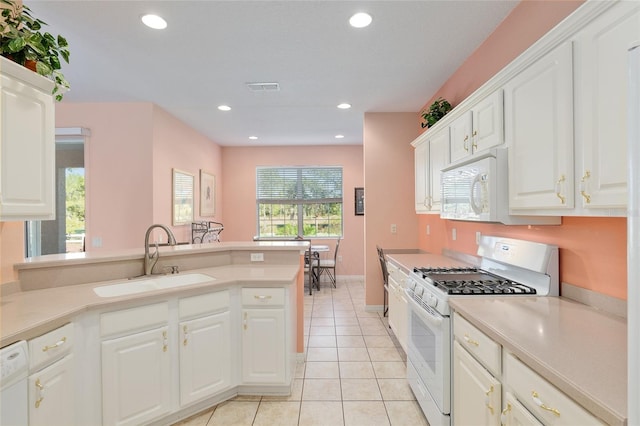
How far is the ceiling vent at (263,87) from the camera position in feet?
10.7

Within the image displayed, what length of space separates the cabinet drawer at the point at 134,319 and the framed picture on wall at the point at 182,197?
8.69 feet

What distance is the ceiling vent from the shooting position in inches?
129

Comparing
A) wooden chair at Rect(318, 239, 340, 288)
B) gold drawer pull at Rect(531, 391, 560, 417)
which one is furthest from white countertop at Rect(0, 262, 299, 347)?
wooden chair at Rect(318, 239, 340, 288)

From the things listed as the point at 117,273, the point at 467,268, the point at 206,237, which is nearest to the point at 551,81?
the point at 467,268

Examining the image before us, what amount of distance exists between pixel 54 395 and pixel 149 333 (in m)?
0.49

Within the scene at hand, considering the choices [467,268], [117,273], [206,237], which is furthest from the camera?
[206,237]

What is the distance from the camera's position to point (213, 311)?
2.12m

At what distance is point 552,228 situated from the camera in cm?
180

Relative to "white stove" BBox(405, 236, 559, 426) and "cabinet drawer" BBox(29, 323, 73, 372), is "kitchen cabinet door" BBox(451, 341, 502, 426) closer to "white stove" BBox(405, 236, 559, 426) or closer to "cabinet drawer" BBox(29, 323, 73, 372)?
"white stove" BBox(405, 236, 559, 426)

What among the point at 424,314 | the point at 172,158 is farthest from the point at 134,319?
the point at 172,158

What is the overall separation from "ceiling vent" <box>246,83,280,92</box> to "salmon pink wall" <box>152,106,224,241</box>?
1.40m

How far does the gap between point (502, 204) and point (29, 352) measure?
2.44 m

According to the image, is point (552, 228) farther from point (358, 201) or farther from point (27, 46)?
point (358, 201)

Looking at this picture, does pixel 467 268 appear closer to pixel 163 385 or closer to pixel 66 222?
pixel 163 385
